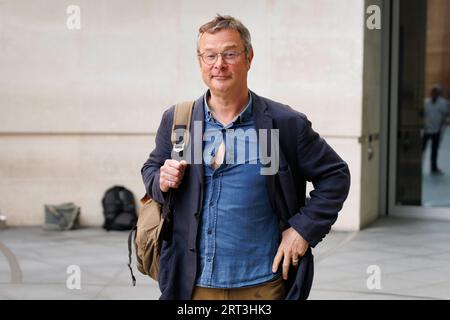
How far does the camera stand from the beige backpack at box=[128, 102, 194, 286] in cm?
309

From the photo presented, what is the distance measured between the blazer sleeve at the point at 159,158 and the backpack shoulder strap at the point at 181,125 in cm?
3

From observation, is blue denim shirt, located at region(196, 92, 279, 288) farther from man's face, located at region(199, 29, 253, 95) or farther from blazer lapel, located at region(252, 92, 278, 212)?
man's face, located at region(199, 29, 253, 95)

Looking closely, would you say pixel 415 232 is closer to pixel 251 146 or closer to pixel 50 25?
pixel 50 25

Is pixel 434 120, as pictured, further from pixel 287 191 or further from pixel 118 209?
pixel 287 191

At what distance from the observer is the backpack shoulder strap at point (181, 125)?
3055 millimetres

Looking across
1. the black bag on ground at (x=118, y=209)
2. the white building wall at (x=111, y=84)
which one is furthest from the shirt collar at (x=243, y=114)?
the black bag on ground at (x=118, y=209)

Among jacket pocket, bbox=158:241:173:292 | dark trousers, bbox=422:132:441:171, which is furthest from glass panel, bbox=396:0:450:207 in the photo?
jacket pocket, bbox=158:241:173:292

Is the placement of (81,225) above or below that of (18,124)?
below

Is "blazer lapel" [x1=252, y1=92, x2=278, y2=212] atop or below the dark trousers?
atop

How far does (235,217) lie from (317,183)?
37 cm

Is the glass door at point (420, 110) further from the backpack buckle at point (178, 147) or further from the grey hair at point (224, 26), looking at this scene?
the backpack buckle at point (178, 147)
